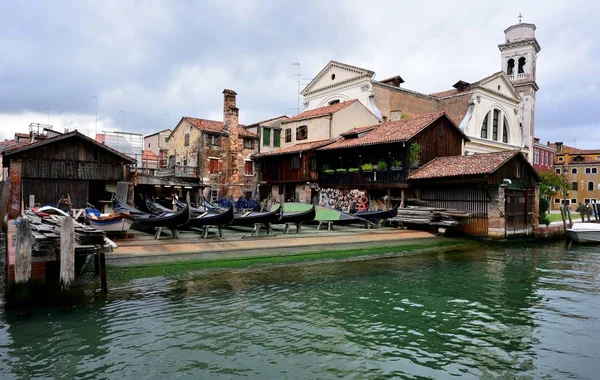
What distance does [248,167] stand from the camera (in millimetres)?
32250

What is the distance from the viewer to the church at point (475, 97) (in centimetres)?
3097

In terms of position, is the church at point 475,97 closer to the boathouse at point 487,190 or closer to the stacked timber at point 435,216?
the boathouse at point 487,190

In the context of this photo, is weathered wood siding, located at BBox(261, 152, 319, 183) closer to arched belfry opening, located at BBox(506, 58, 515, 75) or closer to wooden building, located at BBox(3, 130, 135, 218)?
wooden building, located at BBox(3, 130, 135, 218)

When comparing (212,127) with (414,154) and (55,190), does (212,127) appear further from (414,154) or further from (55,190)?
(414,154)

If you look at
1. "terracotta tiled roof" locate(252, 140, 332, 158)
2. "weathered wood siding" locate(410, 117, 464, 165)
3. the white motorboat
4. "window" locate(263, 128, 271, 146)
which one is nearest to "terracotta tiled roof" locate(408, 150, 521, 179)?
"weathered wood siding" locate(410, 117, 464, 165)

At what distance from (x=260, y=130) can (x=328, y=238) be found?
17561 mm

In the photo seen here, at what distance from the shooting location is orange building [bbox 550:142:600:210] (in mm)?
50188

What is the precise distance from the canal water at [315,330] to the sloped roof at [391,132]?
11700 mm

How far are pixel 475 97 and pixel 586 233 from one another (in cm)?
1401

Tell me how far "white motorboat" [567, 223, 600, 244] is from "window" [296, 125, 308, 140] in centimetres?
1697

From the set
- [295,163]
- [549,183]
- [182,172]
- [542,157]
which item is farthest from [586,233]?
[542,157]

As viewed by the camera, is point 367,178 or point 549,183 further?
point 549,183

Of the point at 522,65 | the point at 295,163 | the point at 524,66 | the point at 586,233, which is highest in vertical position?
the point at 522,65

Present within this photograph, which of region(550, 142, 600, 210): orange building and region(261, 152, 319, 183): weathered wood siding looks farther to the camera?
region(550, 142, 600, 210): orange building
